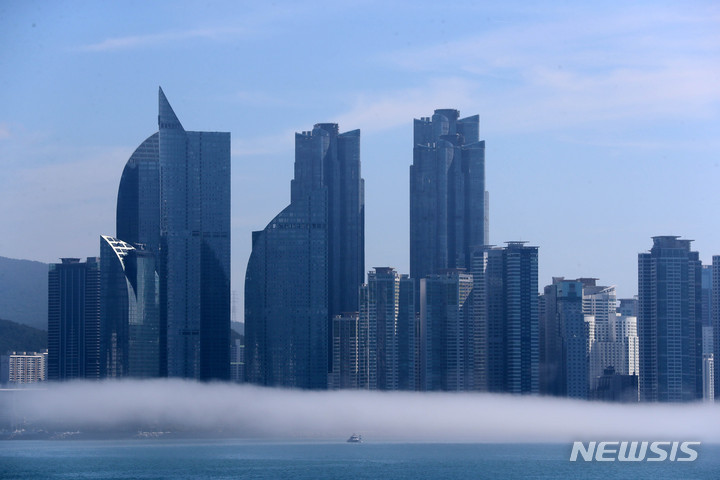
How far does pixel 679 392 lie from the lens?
137375 millimetres

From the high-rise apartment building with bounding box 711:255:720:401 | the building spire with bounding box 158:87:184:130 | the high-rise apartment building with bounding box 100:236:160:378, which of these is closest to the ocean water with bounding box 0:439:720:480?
the high-rise apartment building with bounding box 711:255:720:401

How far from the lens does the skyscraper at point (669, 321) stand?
454 ft

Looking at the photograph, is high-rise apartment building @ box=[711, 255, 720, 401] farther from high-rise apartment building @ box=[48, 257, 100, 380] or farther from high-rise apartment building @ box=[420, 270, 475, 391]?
high-rise apartment building @ box=[48, 257, 100, 380]

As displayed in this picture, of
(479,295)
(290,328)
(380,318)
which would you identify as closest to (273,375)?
(290,328)

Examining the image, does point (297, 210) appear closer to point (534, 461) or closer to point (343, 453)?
point (343, 453)

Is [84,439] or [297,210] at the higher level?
[297,210]

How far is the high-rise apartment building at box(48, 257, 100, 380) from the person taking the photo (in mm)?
163875

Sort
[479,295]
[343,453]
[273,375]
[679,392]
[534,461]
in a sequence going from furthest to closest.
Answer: [273,375] < [479,295] < [679,392] < [343,453] < [534,461]

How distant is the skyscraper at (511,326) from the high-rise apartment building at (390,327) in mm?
7144

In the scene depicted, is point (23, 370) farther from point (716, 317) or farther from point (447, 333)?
point (716, 317)

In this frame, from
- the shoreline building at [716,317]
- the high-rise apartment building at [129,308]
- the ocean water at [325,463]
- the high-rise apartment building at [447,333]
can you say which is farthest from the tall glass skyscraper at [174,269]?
the shoreline building at [716,317]

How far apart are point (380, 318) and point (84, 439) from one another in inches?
1492

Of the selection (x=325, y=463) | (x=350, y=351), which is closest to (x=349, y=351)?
(x=350, y=351)

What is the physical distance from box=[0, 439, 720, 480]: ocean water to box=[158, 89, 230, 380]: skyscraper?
1511 centimetres
